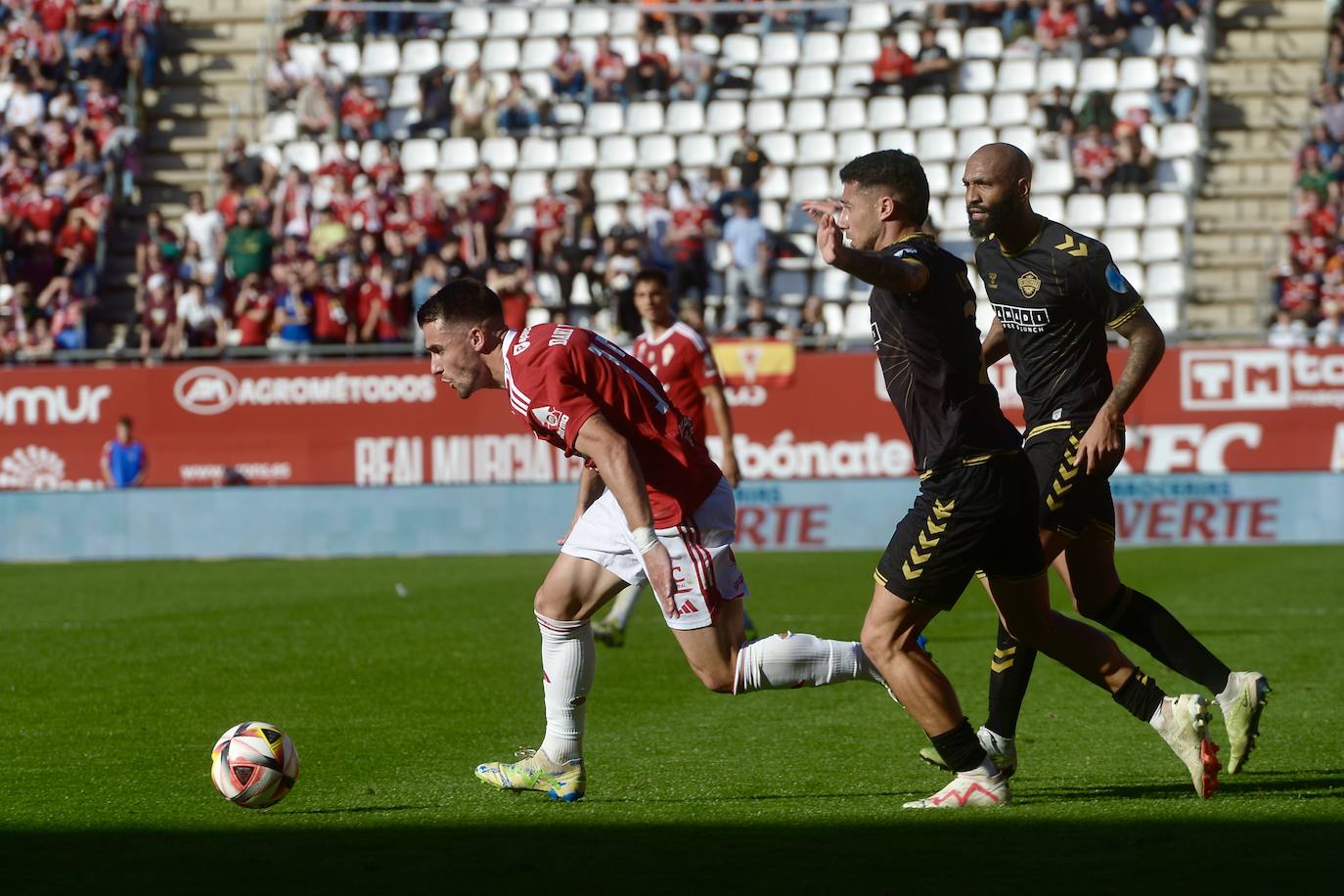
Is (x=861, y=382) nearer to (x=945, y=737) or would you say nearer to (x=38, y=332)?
(x=38, y=332)

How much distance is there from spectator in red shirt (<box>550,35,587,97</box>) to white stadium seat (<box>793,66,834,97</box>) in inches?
131

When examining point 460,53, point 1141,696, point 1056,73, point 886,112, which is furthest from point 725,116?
point 1141,696

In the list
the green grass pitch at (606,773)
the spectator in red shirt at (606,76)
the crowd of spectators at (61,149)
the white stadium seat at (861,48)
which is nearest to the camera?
the green grass pitch at (606,773)

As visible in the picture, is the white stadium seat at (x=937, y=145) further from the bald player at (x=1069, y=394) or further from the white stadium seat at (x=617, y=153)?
the bald player at (x=1069, y=394)

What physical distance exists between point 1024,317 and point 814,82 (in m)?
22.7

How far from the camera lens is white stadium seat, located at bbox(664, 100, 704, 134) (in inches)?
1141

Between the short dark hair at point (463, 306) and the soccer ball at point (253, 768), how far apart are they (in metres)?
1.61

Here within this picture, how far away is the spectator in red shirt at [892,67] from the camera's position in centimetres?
2852

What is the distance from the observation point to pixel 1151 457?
2355cm

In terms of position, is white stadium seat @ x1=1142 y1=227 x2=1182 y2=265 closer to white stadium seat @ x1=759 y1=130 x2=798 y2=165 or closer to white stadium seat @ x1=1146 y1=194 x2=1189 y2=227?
white stadium seat @ x1=1146 y1=194 x2=1189 y2=227

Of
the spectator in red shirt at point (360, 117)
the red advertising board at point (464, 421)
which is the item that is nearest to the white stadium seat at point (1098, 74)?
the red advertising board at point (464, 421)

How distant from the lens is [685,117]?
2903 centimetres

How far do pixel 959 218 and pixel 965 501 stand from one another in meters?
21.8

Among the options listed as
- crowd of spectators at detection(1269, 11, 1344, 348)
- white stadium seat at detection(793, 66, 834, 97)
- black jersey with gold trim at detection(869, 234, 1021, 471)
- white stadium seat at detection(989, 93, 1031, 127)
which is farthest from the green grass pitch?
white stadium seat at detection(793, 66, 834, 97)
